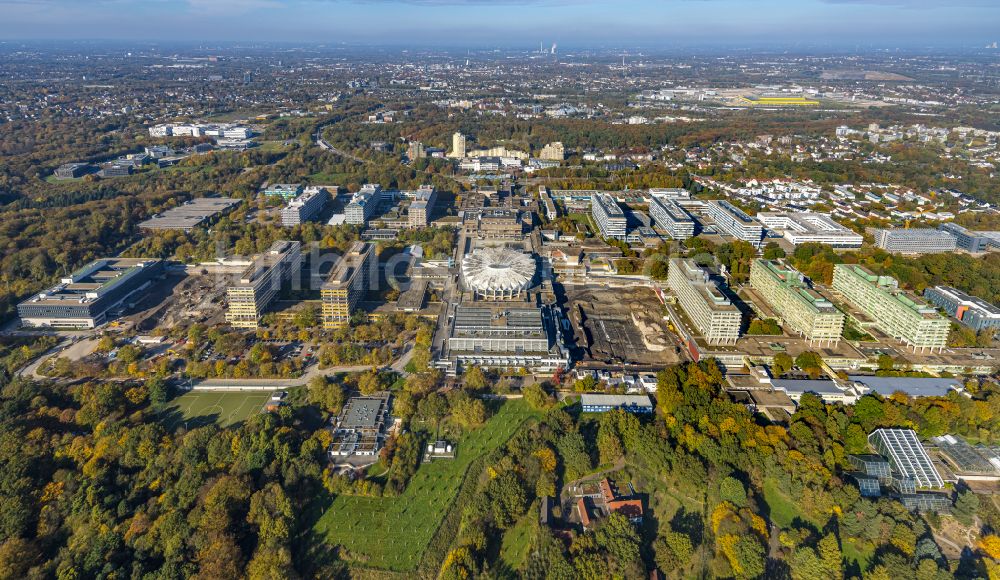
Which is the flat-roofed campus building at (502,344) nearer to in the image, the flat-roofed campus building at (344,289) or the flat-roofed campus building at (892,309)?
the flat-roofed campus building at (344,289)

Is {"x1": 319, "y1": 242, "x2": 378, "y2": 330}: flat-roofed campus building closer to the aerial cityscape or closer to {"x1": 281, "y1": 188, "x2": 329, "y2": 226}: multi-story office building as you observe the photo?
the aerial cityscape

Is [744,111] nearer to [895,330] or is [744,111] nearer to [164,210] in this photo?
[895,330]

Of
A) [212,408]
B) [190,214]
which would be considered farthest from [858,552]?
[190,214]

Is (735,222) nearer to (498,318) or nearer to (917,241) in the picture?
(917,241)

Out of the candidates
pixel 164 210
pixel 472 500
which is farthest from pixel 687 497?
pixel 164 210

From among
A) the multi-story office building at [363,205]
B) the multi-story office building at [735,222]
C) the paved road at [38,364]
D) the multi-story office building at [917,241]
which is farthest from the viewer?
the multi-story office building at [363,205]

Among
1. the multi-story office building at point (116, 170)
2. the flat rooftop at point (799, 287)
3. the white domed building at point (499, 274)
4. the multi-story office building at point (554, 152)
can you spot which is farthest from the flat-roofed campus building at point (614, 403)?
the multi-story office building at point (116, 170)
